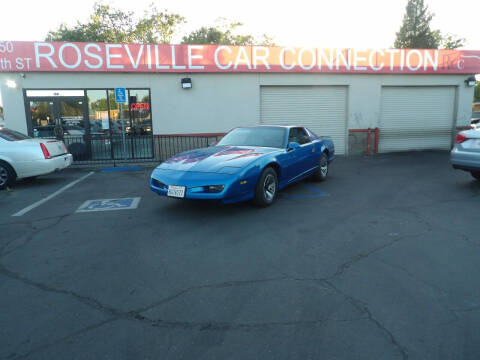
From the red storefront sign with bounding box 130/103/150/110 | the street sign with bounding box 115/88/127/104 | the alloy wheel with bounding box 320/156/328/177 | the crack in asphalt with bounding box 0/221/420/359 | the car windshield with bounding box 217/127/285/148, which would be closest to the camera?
the crack in asphalt with bounding box 0/221/420/359

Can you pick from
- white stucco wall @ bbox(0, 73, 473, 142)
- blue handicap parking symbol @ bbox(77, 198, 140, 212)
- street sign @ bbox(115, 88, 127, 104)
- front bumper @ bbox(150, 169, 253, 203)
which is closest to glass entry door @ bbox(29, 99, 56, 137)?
white stucco wall @ bbox(0, 73, 473, 142)

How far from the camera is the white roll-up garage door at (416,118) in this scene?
48.4ft

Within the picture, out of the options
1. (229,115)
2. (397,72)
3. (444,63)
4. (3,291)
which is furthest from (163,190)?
(444,63)

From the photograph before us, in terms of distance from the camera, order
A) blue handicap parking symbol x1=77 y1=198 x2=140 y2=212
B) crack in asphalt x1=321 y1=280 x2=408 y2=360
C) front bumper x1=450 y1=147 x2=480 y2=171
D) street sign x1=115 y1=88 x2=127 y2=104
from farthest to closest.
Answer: street sign x1=115 y1=88 x2=127 y2=104 < front bumper x1=450 y1=147 x2=480 y2=171 < blue handicap parking symbol x1=77 y1=198 x2=140 y2=212 < crack in asphalt x1=321 y1=280 x2=408 y2=360

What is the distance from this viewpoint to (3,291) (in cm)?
331

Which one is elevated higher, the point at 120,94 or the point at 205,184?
the point at 120,94

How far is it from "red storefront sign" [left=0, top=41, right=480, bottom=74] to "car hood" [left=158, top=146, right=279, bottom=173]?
706cm

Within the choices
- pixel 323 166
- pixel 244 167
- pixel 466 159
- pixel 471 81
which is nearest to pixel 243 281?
pixel 244 167

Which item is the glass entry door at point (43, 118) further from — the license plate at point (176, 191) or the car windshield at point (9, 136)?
the license plate at point (176, 191)

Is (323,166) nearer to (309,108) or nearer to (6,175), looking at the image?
(309,108)

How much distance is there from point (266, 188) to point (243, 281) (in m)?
2.86

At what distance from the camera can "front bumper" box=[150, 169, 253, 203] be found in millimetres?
5301

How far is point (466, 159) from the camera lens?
7391 mm

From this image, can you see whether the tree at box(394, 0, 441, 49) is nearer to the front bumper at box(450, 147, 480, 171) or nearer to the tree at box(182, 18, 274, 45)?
the tree at box(182, 18, 274, 45)
